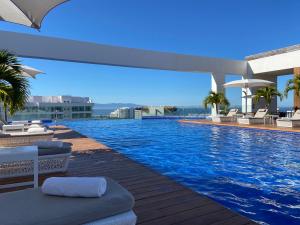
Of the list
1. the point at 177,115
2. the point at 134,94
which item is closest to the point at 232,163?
the point at 177,115

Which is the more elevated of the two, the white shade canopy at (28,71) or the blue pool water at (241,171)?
the white shade canopy at (28,71)

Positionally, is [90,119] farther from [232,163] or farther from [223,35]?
[232,163]

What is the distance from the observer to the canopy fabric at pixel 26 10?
2961mm

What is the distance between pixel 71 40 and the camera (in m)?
13.2

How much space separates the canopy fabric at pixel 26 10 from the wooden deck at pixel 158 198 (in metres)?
2.16

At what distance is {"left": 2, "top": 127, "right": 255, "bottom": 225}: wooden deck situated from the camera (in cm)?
228

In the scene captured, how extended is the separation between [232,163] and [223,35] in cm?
1874

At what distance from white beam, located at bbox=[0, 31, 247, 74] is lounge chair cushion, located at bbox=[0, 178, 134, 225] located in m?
11.9

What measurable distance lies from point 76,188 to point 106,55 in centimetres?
1300

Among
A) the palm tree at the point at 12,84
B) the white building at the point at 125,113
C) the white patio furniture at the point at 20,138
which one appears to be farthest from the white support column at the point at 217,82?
the palm tree at the point at 12,84

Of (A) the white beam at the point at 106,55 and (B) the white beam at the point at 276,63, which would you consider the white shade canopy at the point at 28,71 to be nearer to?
(A) the white beam at the point at 106,55

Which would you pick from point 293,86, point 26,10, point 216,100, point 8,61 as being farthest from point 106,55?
point 26,10

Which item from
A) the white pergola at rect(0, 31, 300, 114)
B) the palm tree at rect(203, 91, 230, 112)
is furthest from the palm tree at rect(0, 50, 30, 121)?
the palm tree at rect(203, 91, 230, 112)

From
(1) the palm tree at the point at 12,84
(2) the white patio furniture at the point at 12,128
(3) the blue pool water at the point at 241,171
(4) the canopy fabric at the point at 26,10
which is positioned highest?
(4) the canopy fabric at the point at 26,10
